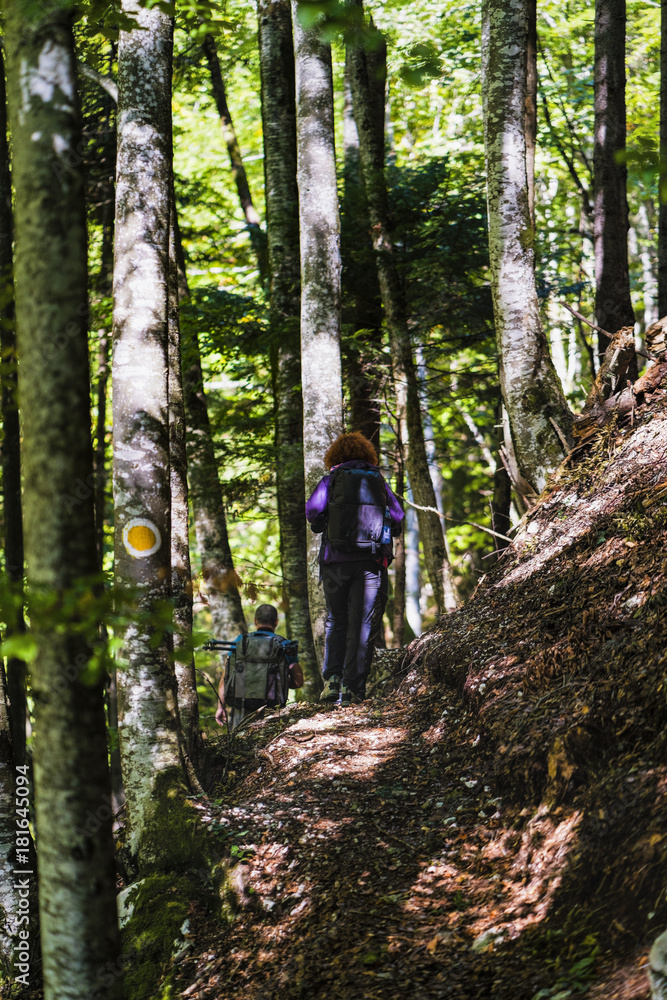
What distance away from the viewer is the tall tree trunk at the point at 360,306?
10820 mm

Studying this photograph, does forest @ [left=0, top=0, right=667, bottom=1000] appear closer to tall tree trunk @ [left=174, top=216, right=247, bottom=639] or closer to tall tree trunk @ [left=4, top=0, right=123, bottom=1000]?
tall tree trunk @ [left=4, top=0, right=123, bottom=1000]

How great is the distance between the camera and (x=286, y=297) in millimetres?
9742

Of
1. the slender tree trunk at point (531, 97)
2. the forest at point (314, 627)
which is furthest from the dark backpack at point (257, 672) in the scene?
the slender tree trunk at point (531, 97)

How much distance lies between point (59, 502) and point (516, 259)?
5.44 m

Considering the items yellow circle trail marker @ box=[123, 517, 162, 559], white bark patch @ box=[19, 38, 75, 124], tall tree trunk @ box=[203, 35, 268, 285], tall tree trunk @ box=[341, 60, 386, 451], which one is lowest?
yellow circle trail marker @ box=[123, 517, 162, 559]

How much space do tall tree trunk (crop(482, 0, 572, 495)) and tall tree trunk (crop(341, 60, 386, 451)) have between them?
385cm

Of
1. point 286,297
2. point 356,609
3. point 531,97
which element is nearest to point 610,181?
point 531,97

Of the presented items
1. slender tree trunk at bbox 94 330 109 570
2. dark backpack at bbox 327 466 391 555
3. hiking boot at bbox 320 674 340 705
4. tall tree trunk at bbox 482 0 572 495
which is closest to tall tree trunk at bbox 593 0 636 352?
tall tree trunk at bbox 482 0 572 495

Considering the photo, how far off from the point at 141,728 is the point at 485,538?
569 inches

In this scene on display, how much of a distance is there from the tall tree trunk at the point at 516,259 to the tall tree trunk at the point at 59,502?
16.3 ft

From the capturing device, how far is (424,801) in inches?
177

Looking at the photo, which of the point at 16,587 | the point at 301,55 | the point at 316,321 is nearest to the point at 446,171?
the point at 301,55

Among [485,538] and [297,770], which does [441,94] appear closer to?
[485,538]

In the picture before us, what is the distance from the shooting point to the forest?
204 centimetres
